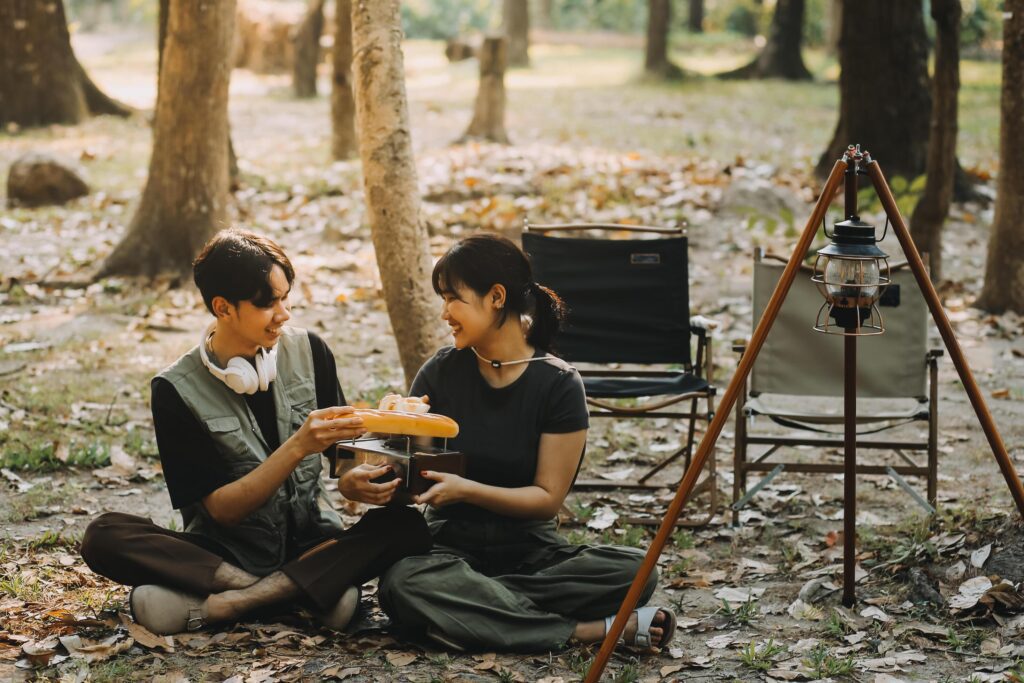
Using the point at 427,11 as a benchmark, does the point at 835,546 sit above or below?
below

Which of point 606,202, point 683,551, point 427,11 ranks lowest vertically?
point 683,551

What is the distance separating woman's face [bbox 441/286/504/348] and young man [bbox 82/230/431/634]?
47cm

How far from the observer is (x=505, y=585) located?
397 centimetres

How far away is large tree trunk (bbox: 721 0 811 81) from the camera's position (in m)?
21.3

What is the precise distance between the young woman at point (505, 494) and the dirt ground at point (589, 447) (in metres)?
0.13

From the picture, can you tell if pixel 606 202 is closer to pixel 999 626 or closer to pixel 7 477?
pixel 7 477

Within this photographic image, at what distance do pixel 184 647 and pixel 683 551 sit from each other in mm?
2097

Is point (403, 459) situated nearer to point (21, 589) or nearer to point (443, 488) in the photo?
point (443, 488)

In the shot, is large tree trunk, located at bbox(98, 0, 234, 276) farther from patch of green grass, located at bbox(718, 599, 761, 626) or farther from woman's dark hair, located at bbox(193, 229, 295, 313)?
patch of green grass, located at bbox(718, 599, 761, 626)

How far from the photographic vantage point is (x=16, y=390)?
6.63 m

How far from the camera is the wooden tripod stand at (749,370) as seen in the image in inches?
135

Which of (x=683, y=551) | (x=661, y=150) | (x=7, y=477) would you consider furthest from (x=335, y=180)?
(x=683, y=551)

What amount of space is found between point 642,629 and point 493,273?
124 cm

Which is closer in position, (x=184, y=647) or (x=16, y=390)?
(x=184, y=647)
